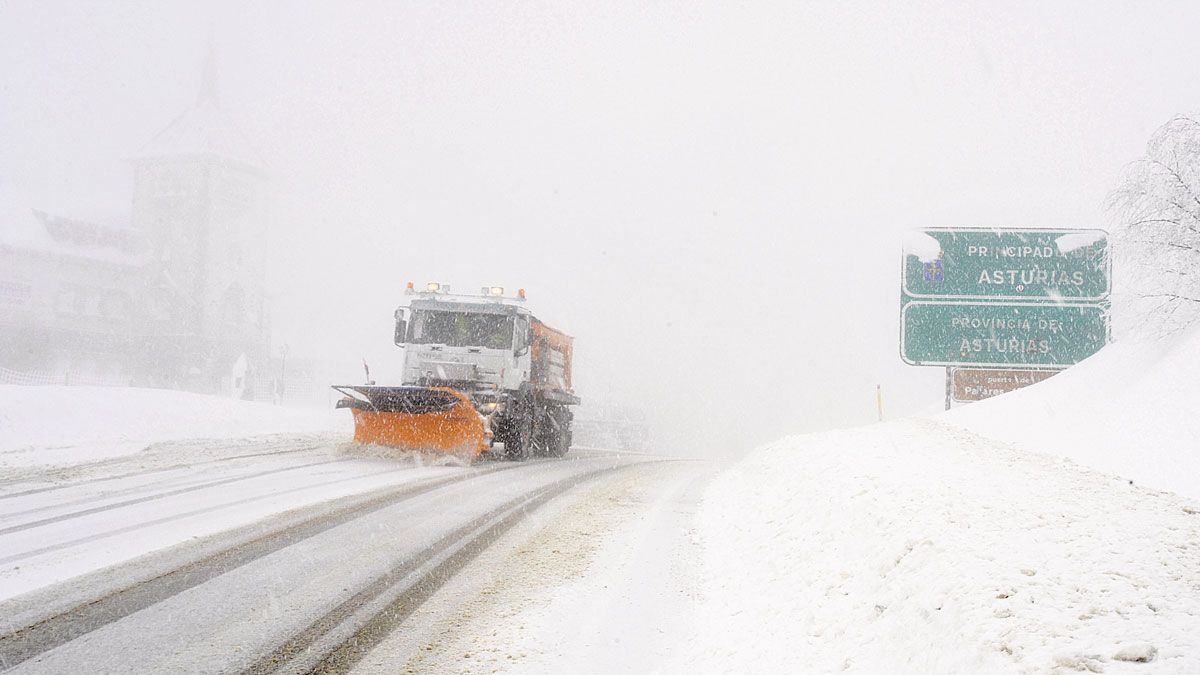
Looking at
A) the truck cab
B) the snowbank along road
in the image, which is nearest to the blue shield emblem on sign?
the snowbank along road

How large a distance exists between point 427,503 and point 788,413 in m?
72.7

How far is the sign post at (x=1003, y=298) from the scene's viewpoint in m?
11.6

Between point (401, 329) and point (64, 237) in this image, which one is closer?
point (401, 329)

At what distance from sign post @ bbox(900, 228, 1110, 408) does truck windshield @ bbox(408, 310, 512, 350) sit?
23.2ft

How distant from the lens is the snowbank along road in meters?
3.98

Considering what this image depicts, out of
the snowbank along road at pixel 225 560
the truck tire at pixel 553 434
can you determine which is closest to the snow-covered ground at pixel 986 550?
→ the snowbank along road at pixel 225 560

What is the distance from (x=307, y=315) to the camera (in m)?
100

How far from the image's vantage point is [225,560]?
5719 mm

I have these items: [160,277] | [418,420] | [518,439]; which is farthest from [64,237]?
[418,420]

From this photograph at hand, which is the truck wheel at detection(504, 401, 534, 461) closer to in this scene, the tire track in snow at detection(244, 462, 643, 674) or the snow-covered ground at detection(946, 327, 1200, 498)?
the tire track in snow at detection(244, 462, 643, 674)

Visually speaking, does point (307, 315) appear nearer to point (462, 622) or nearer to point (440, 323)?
point (440, 323)

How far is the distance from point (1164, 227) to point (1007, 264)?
11.2 feet

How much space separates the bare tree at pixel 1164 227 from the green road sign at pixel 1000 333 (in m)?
2.57

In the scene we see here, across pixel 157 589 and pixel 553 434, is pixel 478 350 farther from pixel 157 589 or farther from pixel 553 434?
pixel 157 589
